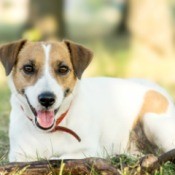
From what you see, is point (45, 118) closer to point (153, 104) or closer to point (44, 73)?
point (44, 73)

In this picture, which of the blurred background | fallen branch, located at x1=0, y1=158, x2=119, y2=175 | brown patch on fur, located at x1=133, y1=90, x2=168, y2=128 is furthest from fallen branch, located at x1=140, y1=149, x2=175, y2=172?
the blurred background

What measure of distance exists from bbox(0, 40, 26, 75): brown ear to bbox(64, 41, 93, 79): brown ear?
1.54ft

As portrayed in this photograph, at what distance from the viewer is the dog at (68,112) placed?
5.81m

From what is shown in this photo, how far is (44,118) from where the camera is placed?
19.1ft

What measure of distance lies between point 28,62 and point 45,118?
531 mm

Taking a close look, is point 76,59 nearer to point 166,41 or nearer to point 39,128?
point 39,128

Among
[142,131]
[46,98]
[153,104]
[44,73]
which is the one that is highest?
[44,73]

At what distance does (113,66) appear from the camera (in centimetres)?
1662

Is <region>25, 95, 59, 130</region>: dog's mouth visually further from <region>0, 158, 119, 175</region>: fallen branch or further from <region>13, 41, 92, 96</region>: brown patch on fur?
<region>0, 158, 119, 175</region>: fallen branch

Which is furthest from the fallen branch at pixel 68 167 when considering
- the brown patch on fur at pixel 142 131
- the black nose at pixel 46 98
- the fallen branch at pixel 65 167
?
the brown patch on fur at pixel 142 131

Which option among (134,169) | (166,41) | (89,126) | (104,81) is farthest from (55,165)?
(166,41)

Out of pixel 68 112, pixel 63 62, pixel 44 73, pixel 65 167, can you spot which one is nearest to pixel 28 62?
pixel 44 73

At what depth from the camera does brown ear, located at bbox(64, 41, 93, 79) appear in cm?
600

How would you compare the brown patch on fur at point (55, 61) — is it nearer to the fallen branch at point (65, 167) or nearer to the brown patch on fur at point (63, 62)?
the brown patch on fur at point (63, 62)
